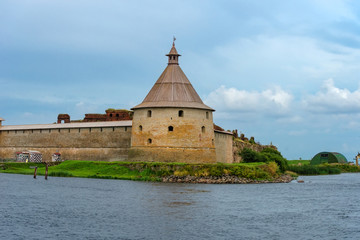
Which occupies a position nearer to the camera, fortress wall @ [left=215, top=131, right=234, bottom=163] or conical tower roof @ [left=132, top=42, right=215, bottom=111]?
conical tower roof @ [left=132, top=42, right=215, bottom=111]

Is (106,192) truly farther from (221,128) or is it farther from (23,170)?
(221,128)

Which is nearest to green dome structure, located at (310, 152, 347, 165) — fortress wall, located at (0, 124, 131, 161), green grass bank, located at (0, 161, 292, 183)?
green grass bank, located at (0, 161, 292, 183)

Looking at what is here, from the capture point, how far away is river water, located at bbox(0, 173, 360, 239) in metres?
16.5

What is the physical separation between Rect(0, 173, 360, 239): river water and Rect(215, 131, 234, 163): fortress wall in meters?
12.7

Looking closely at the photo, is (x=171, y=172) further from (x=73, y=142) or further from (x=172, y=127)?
(x=73, y=142)

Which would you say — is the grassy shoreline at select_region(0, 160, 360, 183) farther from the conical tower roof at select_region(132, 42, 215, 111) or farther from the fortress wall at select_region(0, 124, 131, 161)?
Answer: the conical tower roof at select_region(132, 42, 215, 111)

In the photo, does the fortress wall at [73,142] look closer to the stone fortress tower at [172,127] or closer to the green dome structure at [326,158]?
the stone fortress tower at [172,127]

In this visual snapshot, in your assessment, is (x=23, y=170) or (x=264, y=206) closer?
(x=264, y=206)

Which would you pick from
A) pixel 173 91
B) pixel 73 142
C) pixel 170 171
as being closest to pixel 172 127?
pixel 173 91

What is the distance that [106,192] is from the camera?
2606 cm

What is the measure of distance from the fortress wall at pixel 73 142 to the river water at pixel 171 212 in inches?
464

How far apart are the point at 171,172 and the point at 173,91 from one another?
7652 mm

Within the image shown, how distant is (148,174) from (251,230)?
669 inches

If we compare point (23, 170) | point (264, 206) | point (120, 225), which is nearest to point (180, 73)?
point (23, 170)
